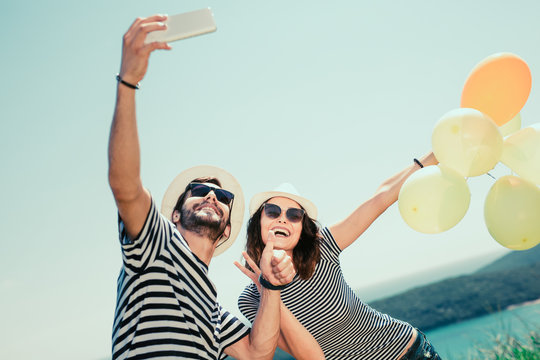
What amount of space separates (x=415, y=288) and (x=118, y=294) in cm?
3776

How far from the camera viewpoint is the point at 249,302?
9.43ft

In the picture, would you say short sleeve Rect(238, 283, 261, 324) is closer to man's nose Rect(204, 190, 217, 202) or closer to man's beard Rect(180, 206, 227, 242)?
man's beard Rect(180, 206, 227, 242)

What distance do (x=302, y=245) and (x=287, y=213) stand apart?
0.32 m

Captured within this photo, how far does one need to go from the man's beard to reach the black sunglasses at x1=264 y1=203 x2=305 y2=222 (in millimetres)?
684

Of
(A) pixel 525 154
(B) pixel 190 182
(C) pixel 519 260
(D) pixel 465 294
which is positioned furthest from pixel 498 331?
(C) pixel 519 260

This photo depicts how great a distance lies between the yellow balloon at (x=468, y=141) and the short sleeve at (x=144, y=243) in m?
2.01

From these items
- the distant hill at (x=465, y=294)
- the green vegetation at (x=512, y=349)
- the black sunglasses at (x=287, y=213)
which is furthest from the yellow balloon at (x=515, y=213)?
the distant hill at (x=465, y=294)

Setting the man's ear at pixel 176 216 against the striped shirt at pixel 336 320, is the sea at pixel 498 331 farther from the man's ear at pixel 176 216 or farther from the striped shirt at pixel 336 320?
the man's ear at pixel 176 216

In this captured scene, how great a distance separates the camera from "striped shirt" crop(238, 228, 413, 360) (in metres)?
2.83

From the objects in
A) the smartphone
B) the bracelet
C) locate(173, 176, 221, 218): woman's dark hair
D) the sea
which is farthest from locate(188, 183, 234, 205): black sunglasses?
the sea

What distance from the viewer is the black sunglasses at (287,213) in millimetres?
3143

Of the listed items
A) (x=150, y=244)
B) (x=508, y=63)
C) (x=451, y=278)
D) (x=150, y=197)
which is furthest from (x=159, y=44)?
(x=451, y=278)

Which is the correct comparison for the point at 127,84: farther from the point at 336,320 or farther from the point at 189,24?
the point at 336,320

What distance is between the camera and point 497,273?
96.6 feet
